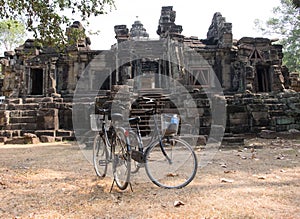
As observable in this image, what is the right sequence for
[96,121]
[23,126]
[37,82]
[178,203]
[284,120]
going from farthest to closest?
[37,82] < [23,126] < [284,120] < [96,121] < [178,203]

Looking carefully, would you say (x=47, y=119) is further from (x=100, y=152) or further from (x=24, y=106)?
(x=100, y=152)

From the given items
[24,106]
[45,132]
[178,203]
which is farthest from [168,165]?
[24,106]

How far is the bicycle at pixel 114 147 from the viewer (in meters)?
3.24

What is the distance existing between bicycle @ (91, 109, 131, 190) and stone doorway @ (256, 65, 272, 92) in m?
16.2

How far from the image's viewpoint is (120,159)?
3334mm

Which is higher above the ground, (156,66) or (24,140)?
(156,66)

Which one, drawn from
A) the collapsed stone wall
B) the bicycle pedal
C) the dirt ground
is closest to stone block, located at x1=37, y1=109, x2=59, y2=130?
the dirt ground

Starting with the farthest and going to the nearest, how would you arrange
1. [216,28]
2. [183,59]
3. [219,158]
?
[216,28], [183,59], [219,158]

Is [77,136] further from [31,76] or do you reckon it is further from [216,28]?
[216,28]

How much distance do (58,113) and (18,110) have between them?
6.48 ft

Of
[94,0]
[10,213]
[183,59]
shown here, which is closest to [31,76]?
[183,59]

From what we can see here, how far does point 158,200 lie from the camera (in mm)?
2871

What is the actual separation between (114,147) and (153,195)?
33.8 inches

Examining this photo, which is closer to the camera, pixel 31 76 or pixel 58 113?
pixel 58 113
